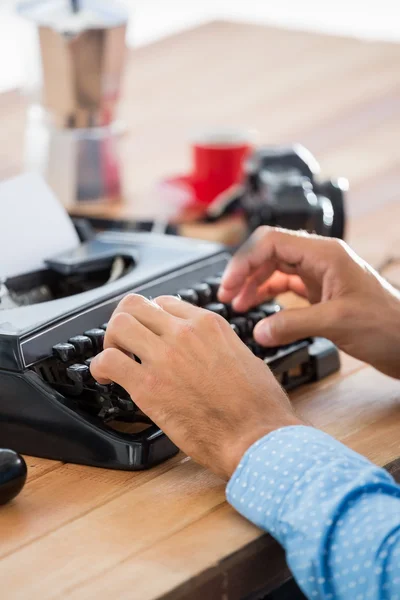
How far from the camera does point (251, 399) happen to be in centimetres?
109

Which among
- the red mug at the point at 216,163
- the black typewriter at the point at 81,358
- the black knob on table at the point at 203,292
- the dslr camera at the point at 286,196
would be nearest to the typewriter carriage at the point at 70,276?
the black typewriter at the point at 81,358

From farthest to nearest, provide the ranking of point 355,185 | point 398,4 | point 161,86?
1. point 398,4
2. point 161,86
3. point 355,185

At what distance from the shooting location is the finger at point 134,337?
43.6 inches

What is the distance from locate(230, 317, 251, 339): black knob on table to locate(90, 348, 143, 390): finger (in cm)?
25

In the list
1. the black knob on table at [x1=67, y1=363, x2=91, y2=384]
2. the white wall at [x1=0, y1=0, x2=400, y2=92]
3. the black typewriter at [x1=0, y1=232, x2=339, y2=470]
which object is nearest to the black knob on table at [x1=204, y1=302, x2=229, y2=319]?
the black typewriter at [x1=0, y1=232, x2=339, y2=470]

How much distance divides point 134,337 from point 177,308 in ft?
0.22

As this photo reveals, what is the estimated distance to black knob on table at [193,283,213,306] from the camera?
135 cm

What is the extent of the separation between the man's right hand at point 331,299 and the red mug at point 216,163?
0.61 m

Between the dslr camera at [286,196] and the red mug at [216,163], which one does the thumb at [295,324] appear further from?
the red mug at [216,163]

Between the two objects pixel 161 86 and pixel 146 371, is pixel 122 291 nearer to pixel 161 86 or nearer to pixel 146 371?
pixel 146 371

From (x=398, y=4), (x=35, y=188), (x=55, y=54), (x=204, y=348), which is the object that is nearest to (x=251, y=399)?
(x=204, y=348)

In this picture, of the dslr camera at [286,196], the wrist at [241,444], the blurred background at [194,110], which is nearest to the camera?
the wrist at [241,444]

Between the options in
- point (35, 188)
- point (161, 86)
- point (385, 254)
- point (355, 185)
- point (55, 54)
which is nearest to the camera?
point (35, 188)

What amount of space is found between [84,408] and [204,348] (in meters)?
0.16
